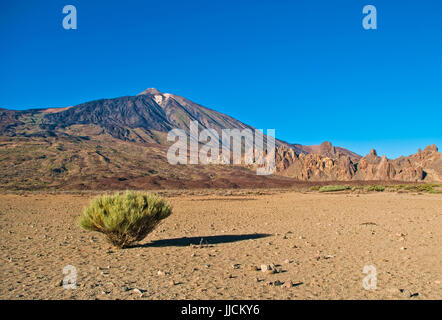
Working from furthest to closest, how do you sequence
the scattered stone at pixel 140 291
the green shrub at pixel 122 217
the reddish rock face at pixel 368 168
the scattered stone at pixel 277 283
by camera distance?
the reddish rock face at pixel 368 168 < the green shrub at pixel 122 217 < the scattered stone at pixel 277 283 < the scattered stone at pixel 140 291

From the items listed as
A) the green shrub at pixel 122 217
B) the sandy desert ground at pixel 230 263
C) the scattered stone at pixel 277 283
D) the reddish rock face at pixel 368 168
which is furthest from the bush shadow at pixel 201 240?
the reddish rock face at pixel 368 168

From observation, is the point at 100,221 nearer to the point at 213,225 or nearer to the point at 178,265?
the point at 178,265

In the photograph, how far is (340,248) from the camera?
8.40 meters

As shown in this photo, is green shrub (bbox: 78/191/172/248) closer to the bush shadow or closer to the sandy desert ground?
the sandy desert ground

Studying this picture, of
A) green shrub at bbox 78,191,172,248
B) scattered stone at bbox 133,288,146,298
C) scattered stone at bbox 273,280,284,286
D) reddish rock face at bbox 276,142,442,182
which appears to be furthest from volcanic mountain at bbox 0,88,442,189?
scattered stone at bbox 273,280,284,286

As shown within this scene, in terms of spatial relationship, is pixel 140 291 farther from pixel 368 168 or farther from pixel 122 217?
pixel 368 168

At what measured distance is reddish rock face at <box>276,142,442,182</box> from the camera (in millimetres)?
79125

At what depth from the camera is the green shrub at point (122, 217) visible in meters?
8.58

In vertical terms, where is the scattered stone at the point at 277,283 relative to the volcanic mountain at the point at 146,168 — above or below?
below

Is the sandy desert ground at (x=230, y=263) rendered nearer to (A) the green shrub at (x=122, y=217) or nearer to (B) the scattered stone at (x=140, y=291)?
(B) the scattered stone at (x=140, y=291)

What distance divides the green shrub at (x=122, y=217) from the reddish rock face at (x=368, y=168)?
8079cm

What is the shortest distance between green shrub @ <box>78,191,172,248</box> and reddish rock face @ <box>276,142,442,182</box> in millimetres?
80787

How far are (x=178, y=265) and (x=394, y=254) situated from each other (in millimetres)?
4992
